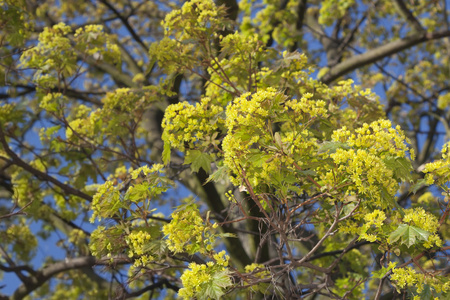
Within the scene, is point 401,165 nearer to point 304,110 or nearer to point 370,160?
point 370,160

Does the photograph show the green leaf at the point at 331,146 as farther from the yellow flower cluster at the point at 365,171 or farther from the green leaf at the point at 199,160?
the green leaf at the point at 199,160

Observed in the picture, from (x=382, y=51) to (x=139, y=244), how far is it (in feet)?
14.5

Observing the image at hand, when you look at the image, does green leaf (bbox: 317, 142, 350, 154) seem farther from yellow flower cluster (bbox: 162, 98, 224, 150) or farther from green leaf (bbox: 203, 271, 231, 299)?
green leaf (bbox: 203, 271, 231, 299)

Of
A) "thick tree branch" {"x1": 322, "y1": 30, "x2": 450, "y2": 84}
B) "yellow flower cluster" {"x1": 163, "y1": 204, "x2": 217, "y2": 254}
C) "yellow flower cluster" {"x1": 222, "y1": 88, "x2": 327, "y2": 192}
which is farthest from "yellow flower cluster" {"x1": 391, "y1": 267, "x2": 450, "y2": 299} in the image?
"thick tree branch" {"x1": 322, "y1": 30, "x2": 450, "y2": 84}

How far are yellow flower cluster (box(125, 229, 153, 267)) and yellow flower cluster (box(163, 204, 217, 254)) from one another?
19 cm

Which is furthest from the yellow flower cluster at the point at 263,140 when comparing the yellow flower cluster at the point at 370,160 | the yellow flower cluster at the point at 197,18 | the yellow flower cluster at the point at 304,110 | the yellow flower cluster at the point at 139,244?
the yellow flower cluster at the point at 197,18

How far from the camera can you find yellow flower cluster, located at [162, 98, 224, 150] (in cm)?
263

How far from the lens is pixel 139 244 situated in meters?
2.62

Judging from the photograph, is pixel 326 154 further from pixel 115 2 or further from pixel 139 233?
pixel 115 2

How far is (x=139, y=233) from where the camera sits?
260 cm

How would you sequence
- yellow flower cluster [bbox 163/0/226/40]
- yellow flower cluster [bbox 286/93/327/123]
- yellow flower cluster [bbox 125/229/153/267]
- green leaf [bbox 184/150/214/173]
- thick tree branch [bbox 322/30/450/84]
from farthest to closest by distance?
thick tree branch [bbox 322/30/450/84] → yellow flower cluster [bbox 163/0/226/40] → green leaf [bbox 184/150/214/173] → yellow flower cluster [bbox 125/229/153/267] → yellow flower cluster [bbox 286/93/327/123]

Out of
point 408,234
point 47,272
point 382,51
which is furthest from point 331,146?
point 47,272

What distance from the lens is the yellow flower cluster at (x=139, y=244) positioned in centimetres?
258

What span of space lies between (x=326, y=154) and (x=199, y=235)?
2.58 ft
